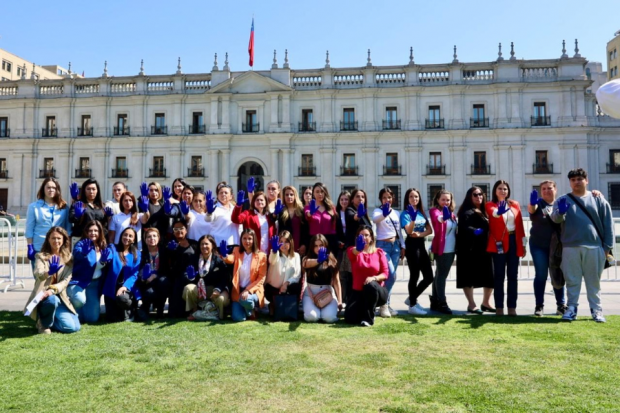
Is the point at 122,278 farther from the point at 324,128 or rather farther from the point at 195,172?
the point at 195,172

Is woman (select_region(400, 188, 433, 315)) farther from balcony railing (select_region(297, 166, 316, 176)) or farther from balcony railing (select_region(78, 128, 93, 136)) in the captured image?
balcony railing (select_region(78, 128, 93, 136))

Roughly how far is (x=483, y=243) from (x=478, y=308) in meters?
1.18

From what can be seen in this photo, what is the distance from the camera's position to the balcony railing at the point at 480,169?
30567 millimetres

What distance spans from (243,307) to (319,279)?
1.09 metres

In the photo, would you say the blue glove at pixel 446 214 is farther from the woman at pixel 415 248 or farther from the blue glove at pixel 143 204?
the blue glove at pixel 143 204

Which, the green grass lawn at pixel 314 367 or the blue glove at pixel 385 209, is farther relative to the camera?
the blue glove at pixel 385 209

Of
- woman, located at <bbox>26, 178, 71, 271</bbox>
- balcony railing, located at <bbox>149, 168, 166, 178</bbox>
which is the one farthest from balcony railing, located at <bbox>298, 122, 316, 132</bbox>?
woman, located at <bbox>26, 178, 71, 271</bbox>

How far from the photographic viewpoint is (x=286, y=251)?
6176mm

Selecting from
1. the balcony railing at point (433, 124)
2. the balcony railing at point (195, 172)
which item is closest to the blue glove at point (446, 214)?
the balcony railing at point (433, 124)

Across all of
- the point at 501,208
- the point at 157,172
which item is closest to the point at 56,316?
the point at 501,208

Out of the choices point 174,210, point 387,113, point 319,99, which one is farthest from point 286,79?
point 174,210

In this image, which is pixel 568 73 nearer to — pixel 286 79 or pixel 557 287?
pixel 286 79

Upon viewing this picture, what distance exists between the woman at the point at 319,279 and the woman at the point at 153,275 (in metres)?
1.96

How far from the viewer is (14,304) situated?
701cm
